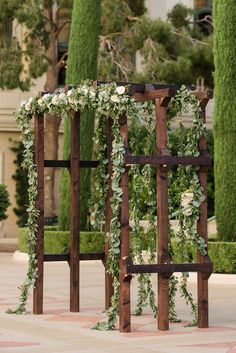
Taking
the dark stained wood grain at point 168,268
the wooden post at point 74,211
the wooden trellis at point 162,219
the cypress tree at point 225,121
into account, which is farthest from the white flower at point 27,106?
the cypress tree at point 225,121

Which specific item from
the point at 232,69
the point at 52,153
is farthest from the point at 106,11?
the point at 232,69

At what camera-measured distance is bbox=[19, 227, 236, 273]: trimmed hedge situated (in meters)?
17.8

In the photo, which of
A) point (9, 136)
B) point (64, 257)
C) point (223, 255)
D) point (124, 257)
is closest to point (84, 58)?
point (223, 255)

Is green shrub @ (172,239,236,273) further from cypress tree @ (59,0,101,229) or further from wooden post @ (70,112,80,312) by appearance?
wooden post @ (70,112,80,312)

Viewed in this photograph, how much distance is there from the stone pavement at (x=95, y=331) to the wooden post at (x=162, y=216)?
259mm

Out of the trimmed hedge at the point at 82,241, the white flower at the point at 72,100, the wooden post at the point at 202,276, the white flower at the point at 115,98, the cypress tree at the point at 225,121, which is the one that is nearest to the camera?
the white flower at the point at 115,98

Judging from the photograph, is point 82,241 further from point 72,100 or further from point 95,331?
point 95,331

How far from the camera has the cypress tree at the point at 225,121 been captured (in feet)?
59.4


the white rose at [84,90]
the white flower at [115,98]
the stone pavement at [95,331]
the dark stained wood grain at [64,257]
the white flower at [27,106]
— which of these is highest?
the white rose at [84,90]

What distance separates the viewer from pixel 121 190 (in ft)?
36.3

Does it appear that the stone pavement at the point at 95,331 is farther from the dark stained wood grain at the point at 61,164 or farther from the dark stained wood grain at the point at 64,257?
the dark stained wood grain at the point at 61,164

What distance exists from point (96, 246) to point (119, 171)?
1110cm

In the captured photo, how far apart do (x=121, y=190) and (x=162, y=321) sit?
1.53 m

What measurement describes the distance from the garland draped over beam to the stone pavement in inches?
15.8
